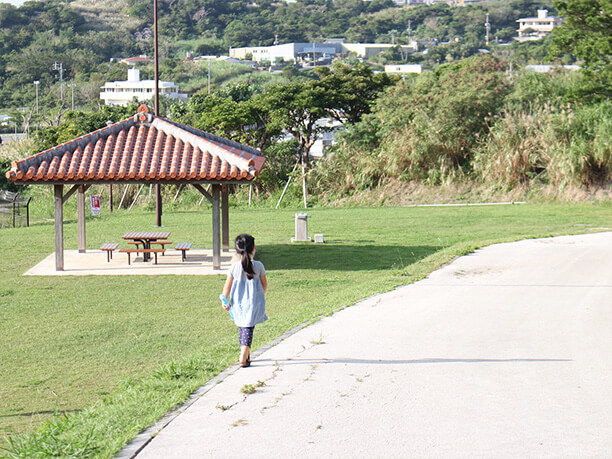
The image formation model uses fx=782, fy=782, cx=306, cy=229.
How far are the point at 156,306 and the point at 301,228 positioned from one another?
26.3 ft

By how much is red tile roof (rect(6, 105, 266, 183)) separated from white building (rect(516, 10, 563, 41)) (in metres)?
160

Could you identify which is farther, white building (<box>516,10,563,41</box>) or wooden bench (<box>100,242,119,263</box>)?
white building (<box>516,10,563,41</box>)

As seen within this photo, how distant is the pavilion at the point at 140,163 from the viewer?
15.7 m

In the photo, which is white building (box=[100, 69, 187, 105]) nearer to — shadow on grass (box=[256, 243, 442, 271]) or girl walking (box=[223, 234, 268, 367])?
shadow on grass (box=[256, 243, 442, 271])

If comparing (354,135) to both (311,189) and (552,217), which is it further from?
(552,217)

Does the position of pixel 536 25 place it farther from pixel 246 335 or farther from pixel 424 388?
pixel 424 388

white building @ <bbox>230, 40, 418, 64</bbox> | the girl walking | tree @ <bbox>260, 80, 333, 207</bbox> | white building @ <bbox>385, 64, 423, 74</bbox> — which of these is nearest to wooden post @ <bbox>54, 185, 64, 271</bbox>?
the girl walking

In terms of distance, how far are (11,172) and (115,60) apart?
11860 cm

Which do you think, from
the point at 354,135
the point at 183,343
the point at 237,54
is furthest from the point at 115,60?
the point at 183,343

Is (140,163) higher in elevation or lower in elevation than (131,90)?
lower

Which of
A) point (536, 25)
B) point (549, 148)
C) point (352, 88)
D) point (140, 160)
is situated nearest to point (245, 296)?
point (140, 160)

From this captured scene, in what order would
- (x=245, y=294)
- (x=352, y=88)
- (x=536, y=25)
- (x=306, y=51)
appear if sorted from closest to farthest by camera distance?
(x=245, y=294), (x=352, y=88), (x=306, y=51), (x=536, y=25)

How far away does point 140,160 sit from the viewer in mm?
16141

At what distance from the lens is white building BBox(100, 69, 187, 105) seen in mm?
92500
